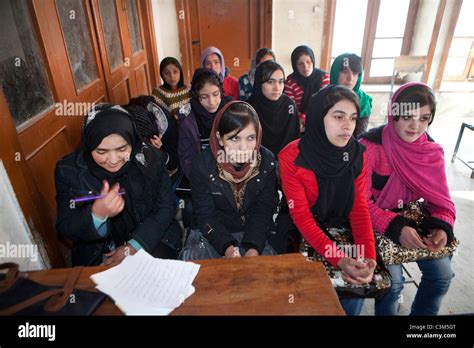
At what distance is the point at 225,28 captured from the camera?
16.4 ft

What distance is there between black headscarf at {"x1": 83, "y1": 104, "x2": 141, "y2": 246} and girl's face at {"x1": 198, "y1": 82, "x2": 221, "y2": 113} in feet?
3.24

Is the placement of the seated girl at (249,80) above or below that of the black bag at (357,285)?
above

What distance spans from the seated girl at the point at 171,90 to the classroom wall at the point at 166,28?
4.82 feet

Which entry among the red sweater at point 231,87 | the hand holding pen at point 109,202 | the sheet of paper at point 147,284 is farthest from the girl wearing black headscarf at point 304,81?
the sheet of paper at point 147,284

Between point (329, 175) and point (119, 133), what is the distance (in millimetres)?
1069

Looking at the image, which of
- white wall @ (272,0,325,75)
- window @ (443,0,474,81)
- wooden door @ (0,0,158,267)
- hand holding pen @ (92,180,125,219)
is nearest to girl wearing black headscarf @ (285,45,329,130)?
white wall @ (272,0,325,75)

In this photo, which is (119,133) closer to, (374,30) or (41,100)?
(41,100)

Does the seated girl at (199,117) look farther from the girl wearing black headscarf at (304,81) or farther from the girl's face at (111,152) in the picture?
the girl wearing black headscarf at (304,81)

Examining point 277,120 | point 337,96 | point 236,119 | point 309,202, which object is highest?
point 337,96

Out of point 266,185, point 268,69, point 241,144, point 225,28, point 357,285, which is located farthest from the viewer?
point 225,28

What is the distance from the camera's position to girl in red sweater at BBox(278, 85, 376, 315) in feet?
4.89

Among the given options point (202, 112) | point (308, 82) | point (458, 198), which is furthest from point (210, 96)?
point (458, 198)

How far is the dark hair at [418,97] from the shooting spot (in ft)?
5.33

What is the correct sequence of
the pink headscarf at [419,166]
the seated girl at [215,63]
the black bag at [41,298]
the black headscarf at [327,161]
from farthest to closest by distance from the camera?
the seated girl at [215,63]
the pink headscarf at [419,166]
the black headscarf at [327,161]
the black bag at [41,298]
